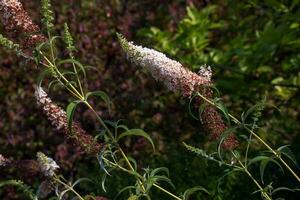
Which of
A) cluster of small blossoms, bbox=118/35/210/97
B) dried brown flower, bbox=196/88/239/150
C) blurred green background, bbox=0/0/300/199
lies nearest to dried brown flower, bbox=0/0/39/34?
cluster of small blossoms, bbox=118/35/210/97

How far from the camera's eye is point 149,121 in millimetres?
7621

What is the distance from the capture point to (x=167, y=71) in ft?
10.1

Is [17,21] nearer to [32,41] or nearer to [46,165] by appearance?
[32,41]

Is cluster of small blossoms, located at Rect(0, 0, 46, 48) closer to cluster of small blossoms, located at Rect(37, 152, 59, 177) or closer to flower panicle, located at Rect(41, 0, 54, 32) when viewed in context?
flower panicle, located at Rect(41, 0, 54, 32)

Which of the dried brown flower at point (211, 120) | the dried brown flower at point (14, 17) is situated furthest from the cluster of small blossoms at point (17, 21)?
the dried brown flower at point (211, 120)

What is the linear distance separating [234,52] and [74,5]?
1.83 metres

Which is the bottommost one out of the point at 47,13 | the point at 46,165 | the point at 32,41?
the point at 46,165

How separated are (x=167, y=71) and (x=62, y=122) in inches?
21.4

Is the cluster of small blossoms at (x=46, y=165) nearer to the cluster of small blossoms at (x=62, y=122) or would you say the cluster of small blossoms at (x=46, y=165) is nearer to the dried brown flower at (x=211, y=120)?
the cluster of small blossoms at (x=62, y=122)

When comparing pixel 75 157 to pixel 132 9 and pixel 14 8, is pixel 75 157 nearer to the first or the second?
pixel 132 9

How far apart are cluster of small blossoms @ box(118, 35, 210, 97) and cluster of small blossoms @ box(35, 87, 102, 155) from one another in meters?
0.42

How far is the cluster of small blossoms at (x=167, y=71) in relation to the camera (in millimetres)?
3076

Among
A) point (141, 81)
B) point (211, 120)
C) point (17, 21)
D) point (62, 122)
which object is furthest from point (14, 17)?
point (141, 81)

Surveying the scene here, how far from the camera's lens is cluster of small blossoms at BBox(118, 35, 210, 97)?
3076 mm
